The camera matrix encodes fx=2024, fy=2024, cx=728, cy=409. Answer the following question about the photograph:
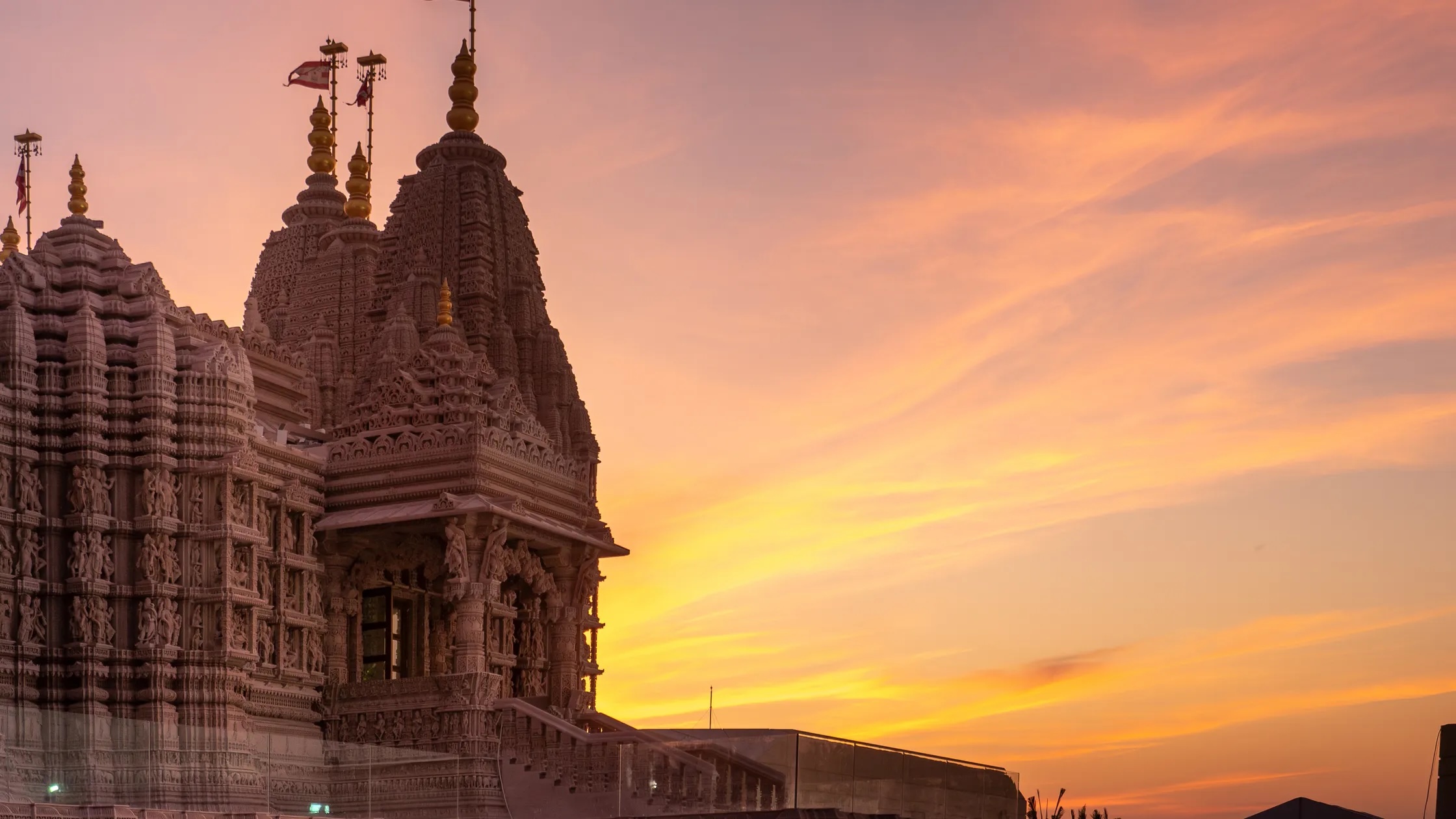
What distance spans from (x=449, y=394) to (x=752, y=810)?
1335cm

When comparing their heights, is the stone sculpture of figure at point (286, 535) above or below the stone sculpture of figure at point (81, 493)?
below

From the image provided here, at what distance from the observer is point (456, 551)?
122 feet

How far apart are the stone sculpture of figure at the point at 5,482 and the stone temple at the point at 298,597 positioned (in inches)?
1.7

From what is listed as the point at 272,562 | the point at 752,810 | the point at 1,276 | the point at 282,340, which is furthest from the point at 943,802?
the point at 282,340

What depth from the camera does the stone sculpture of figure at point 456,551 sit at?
122 feet

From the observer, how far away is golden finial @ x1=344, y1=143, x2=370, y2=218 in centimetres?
5162

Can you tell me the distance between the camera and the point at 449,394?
38.6 metres

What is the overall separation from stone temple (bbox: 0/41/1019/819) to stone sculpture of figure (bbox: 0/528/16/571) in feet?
0.19

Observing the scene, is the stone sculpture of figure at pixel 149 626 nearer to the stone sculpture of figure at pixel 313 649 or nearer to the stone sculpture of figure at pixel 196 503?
the stone sculpture of figure at pixel 196 503

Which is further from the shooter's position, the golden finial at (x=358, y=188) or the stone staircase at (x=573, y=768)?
the golden finial at (x=358, y=188)

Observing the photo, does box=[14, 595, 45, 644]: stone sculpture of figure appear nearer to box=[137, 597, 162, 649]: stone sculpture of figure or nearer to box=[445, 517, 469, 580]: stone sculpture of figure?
box=[137, 597, 162, 649]: stone sculpture of figure

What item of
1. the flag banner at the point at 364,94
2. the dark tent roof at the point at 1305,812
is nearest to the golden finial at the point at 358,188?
the flag banner at the point at 364,94

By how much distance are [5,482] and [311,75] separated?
21.5 meters

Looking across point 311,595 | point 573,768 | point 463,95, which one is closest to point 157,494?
point 311,595
